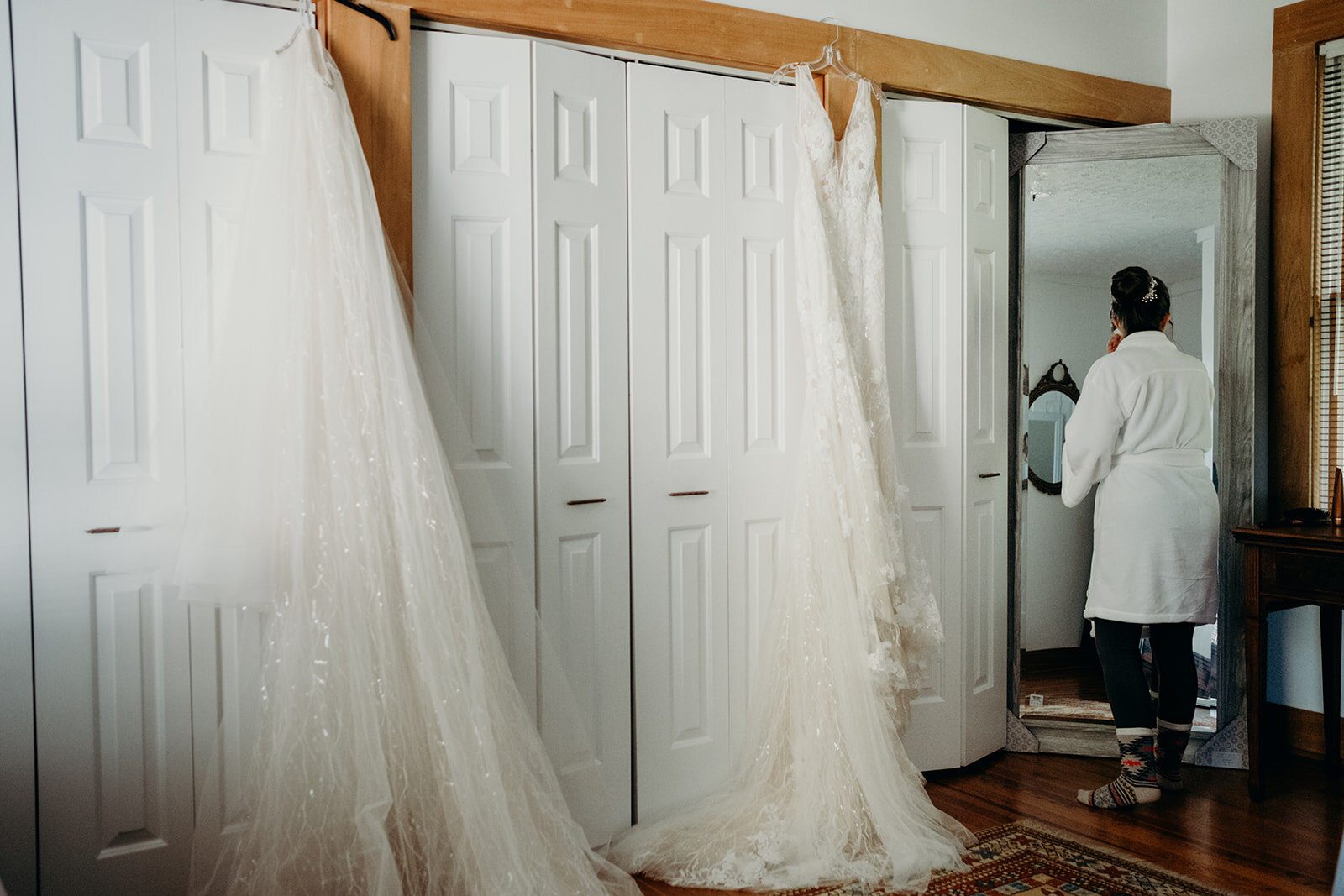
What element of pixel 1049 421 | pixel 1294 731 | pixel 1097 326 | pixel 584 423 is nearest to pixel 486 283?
pixel 584 423

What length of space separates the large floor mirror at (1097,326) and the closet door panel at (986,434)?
10 centimetres

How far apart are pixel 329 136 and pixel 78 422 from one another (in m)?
0.84

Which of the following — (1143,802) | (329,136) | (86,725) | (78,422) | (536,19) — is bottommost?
(1143,802)

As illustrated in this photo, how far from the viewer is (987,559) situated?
123 inches

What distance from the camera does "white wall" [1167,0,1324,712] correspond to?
3.17 meters

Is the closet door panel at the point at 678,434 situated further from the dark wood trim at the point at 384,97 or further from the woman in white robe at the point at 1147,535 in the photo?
the woman in white robe at the point at 1147,535

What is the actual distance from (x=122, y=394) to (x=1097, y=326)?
2.99 m

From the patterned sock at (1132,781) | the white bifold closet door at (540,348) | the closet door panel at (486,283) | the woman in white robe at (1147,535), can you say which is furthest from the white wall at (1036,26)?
the patterned sock at (1132,781)

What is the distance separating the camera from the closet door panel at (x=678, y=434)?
2.57 meters

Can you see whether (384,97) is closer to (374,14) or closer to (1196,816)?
(374,14)

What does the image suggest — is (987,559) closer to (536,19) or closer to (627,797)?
(627,797)

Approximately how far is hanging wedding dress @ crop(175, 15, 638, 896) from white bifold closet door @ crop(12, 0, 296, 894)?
9.0 inches

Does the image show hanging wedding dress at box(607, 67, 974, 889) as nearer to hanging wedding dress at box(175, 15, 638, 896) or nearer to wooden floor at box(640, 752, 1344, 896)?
wooden floor at box(640, 752, 1344, 896)

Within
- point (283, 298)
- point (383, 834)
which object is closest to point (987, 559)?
point (383, 834)
